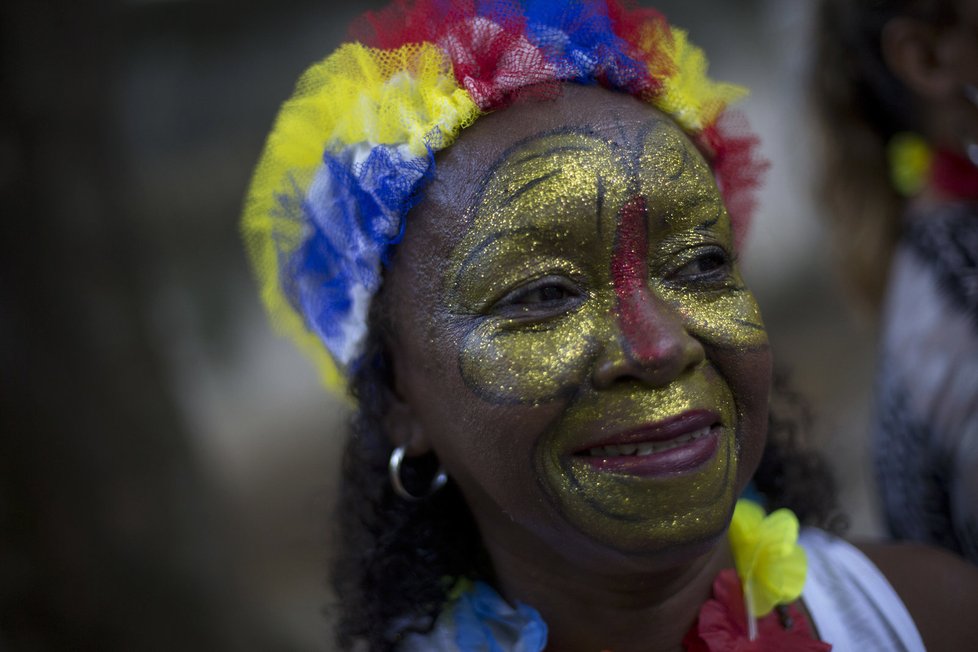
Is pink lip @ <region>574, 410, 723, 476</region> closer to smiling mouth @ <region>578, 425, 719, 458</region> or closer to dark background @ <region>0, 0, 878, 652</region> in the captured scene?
smiling mouth @ <region>578, 425, 719, 458</region>

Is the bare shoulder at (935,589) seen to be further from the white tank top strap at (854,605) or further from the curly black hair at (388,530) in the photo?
the curly black hair at (388,530)

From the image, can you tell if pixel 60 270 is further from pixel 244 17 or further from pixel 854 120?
pixel 244 17

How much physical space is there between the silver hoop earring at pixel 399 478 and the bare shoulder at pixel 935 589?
0.92 meters

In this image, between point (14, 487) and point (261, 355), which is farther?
point (261, 355)

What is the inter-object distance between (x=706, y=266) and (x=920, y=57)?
1.22m

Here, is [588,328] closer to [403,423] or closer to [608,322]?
[608,322]

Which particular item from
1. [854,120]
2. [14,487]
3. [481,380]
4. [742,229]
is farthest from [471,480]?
[854,120]

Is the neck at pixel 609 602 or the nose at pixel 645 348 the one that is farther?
the neck at pixel 609 602

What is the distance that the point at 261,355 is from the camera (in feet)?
24.6

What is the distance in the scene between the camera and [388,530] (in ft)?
6.31

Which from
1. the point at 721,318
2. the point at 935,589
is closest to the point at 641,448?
the point at 721,318

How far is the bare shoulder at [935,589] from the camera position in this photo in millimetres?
1771

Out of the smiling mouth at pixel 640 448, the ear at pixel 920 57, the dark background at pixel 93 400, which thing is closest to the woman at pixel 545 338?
the smiling mouth at pixel 640 448

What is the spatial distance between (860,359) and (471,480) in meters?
5.90
